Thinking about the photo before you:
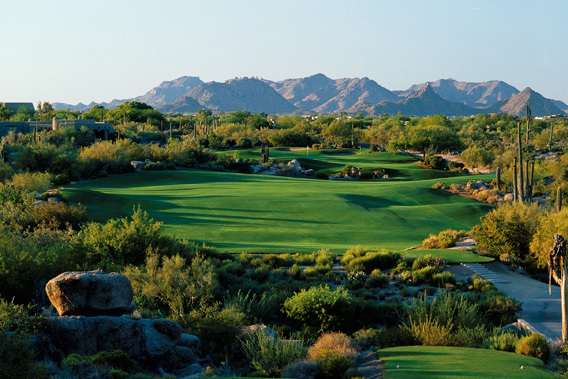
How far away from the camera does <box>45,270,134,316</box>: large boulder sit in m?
14.9

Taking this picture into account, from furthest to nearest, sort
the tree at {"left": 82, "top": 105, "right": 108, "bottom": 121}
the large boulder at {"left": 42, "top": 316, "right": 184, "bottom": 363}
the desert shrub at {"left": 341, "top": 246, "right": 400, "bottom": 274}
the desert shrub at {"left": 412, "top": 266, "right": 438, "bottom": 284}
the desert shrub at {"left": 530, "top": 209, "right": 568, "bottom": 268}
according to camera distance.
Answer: the tree at {"left": 82, "top": 105, "right": 108, "bottom": 121}
the desert shrub at {"left": 530, "top": 209, "right": 568, "bottom": 268}
the desert shrub at {"left": 341, "top": 246, "right": 400, "bottom": 274}
the desert shrub at {"left": 412, "top": 266, "right": 438, "bottom": 284}
the large boulder at {"left": 42, "top": 316, "right": 184, "bottom": 363}

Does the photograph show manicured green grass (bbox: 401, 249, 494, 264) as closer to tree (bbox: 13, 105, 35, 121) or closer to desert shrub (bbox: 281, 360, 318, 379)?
desert shrub (bbox: 281, 360, 318, 379)

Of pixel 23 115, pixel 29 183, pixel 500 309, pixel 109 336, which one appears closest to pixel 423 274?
pixel 500 309

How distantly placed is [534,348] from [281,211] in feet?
86.7

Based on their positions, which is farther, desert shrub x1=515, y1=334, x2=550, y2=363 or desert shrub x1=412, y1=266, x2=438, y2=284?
desert shrub x1=412, y1=266, x2=438, y2=284

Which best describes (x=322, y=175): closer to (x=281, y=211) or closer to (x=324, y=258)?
(x=281, y=211)

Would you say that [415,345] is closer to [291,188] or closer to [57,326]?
[57,326]

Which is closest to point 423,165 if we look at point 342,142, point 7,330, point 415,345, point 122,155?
point 342,142

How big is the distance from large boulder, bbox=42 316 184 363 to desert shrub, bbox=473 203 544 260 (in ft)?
63.7

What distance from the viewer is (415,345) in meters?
16.6

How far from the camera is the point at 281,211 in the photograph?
41.2 meters

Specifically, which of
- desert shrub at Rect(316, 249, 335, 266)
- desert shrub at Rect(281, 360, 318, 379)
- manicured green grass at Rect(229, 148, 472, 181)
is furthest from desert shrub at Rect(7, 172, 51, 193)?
manicured green grass at Rect(229, 148, 472, 181)

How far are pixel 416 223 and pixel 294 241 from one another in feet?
36.1

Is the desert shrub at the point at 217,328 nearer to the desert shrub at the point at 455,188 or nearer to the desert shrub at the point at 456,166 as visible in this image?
the desert shrub at the point at 455,188
